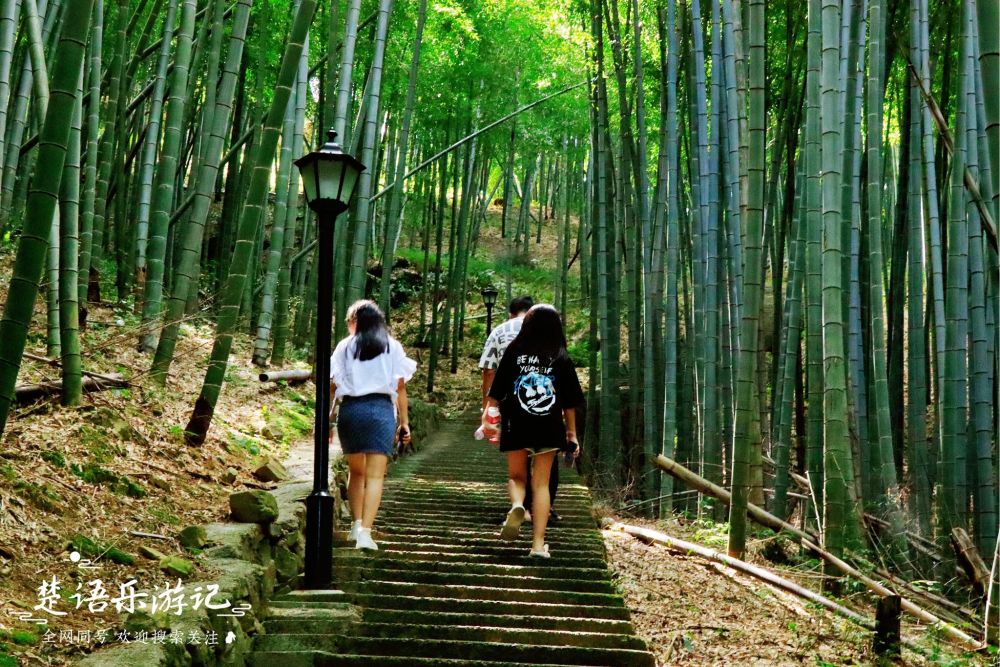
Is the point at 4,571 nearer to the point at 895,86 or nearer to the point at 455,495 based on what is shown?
the point at 455,495

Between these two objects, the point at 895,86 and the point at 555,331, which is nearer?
the point at 555,331

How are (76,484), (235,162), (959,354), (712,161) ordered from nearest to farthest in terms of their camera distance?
(76,484)
(959,354)
(712,161)
(235,162)

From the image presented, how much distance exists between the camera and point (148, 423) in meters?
3.59

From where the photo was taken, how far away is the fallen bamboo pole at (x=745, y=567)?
304 centimetres

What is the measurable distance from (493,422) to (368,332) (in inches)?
33.6

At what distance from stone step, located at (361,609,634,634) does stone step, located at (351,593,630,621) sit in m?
0.08

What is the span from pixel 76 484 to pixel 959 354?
383cm

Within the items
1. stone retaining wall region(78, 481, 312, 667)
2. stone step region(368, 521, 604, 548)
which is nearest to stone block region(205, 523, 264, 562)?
stone retaining wall region(78, 481, 312, 667)

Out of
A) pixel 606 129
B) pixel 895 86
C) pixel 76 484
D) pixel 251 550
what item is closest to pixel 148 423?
pixel 76 484

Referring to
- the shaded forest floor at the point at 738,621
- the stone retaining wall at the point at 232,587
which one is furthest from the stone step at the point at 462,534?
the stone retaining wall at the point at 232,587

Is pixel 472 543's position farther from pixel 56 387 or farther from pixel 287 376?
pixel 287 376

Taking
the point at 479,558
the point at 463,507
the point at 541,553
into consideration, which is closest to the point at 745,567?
the point at 541,553

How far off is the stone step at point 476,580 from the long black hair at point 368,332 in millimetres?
785

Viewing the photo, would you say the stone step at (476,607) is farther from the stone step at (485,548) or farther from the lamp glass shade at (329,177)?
the lamp glass shade at (329,177)
